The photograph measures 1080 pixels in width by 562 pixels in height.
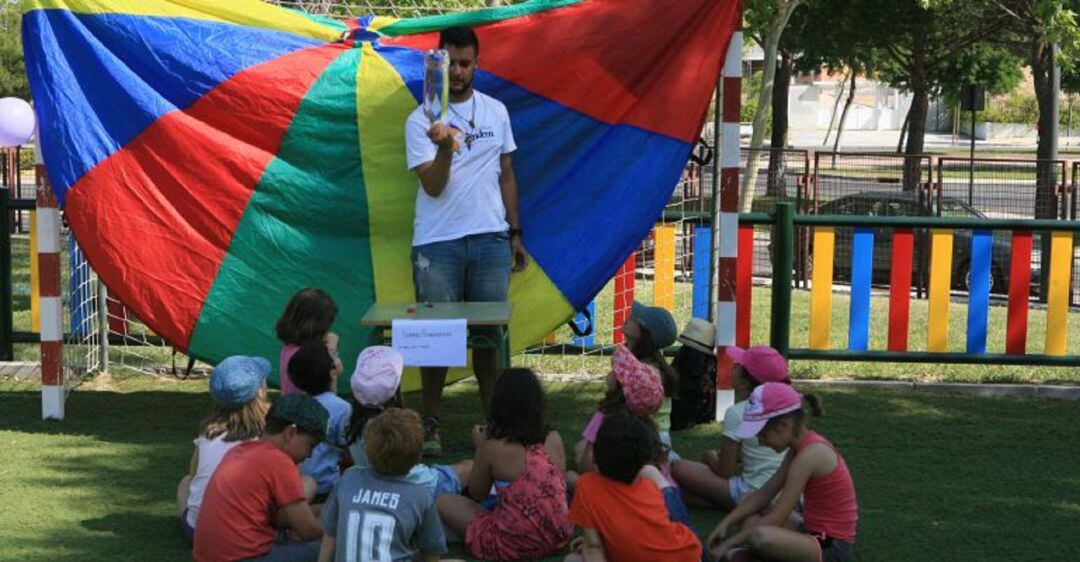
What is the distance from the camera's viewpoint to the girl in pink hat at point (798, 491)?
496 cm

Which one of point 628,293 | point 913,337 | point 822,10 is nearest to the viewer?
point 628,293

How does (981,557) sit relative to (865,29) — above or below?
below

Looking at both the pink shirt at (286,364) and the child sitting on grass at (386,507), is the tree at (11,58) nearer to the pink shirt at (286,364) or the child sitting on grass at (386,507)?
the pink shirt at (286,364)

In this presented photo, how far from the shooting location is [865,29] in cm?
2331

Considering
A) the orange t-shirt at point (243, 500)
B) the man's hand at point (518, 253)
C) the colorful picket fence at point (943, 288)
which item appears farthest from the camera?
the colorful picket fence at point (943, 288)

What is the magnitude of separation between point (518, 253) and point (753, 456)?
6.18ft

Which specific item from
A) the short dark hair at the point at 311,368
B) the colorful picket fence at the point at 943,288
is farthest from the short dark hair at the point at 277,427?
the colorful picket fence at the point at 943,288

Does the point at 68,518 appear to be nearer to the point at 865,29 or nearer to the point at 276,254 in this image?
the point at 276,254

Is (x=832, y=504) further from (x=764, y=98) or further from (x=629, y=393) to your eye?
(x=764, y=98)

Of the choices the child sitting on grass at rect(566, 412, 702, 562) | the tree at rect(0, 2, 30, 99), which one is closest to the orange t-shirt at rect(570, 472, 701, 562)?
the child sitting on grass at rect(566, 412, 702, 562)

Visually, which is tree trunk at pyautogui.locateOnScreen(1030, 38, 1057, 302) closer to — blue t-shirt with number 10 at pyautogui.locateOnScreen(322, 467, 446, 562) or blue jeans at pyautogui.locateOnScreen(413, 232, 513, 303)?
blue jeans at pyautogui.locateOnScreen(413, 232, 513, 303)

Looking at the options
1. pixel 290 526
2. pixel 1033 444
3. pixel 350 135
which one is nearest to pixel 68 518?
pixel 290 526

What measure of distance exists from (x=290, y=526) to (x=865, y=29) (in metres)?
20.1

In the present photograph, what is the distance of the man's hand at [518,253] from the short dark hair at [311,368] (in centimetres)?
152
